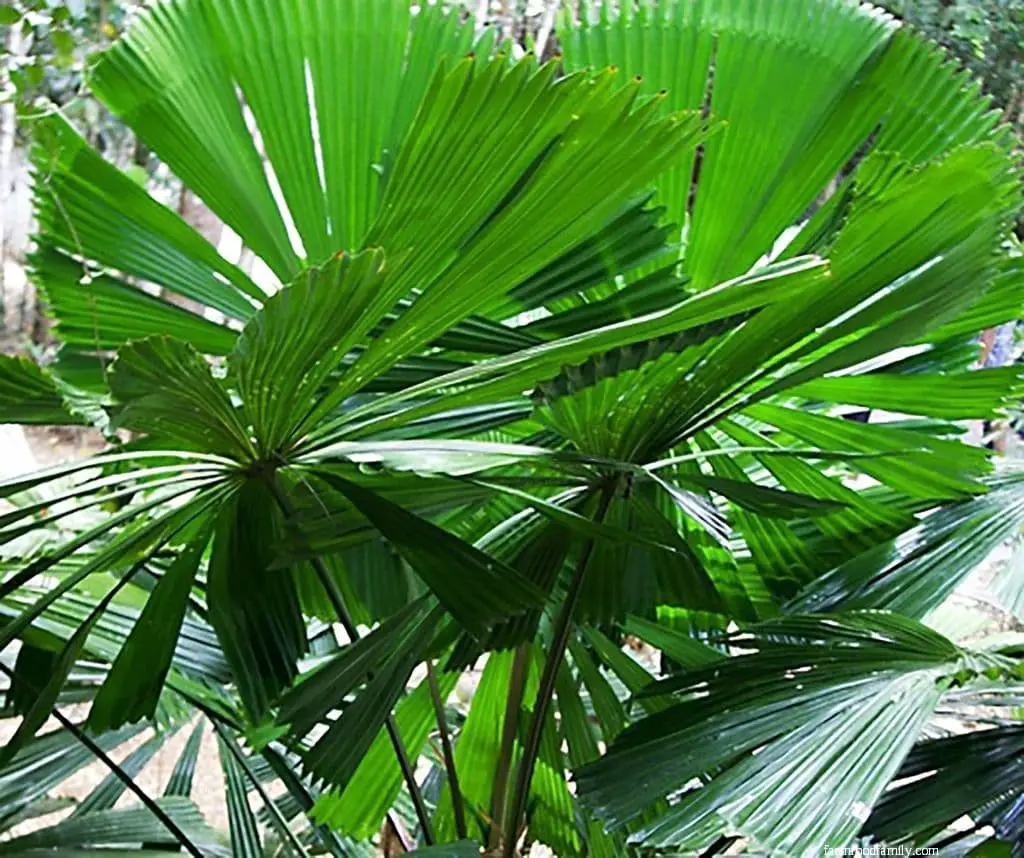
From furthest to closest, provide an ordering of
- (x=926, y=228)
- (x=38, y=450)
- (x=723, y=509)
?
1. (x=38, y=450)
2. (x=723, y=509)
3. (x=926, y=228)

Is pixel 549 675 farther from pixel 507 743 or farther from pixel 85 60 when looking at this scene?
pixel 85 60

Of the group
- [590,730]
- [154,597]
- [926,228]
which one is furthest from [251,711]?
[926,228]

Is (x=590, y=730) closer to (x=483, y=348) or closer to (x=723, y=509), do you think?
(x=723, y=509)

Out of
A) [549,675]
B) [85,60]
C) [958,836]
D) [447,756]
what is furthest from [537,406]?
[85,60]

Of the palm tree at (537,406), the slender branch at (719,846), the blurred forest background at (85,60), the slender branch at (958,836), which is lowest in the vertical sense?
the slender branch at (958,836)

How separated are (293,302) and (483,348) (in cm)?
28

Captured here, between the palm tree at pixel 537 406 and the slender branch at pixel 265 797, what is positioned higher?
the palm tree at pixel 537 406

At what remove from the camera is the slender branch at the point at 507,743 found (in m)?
0.83

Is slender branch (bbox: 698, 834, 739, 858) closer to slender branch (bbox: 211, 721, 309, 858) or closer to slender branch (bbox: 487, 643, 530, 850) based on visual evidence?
slender branch (bbox: 487, 643, 530, 850)

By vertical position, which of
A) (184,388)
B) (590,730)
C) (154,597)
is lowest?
(590,730)

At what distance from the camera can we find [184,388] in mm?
492

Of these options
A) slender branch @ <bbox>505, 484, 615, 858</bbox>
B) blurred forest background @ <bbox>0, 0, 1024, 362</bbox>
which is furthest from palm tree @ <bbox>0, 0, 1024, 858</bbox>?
blurred forest background @ <bbox>0, 0, 1024, 362</bbox>

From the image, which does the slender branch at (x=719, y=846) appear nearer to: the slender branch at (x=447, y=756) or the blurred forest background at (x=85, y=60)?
the slender branch at (x=447, y=756)

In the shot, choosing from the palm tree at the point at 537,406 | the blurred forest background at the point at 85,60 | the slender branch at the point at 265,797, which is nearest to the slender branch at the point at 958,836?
the palm tree at the point at 537,406
